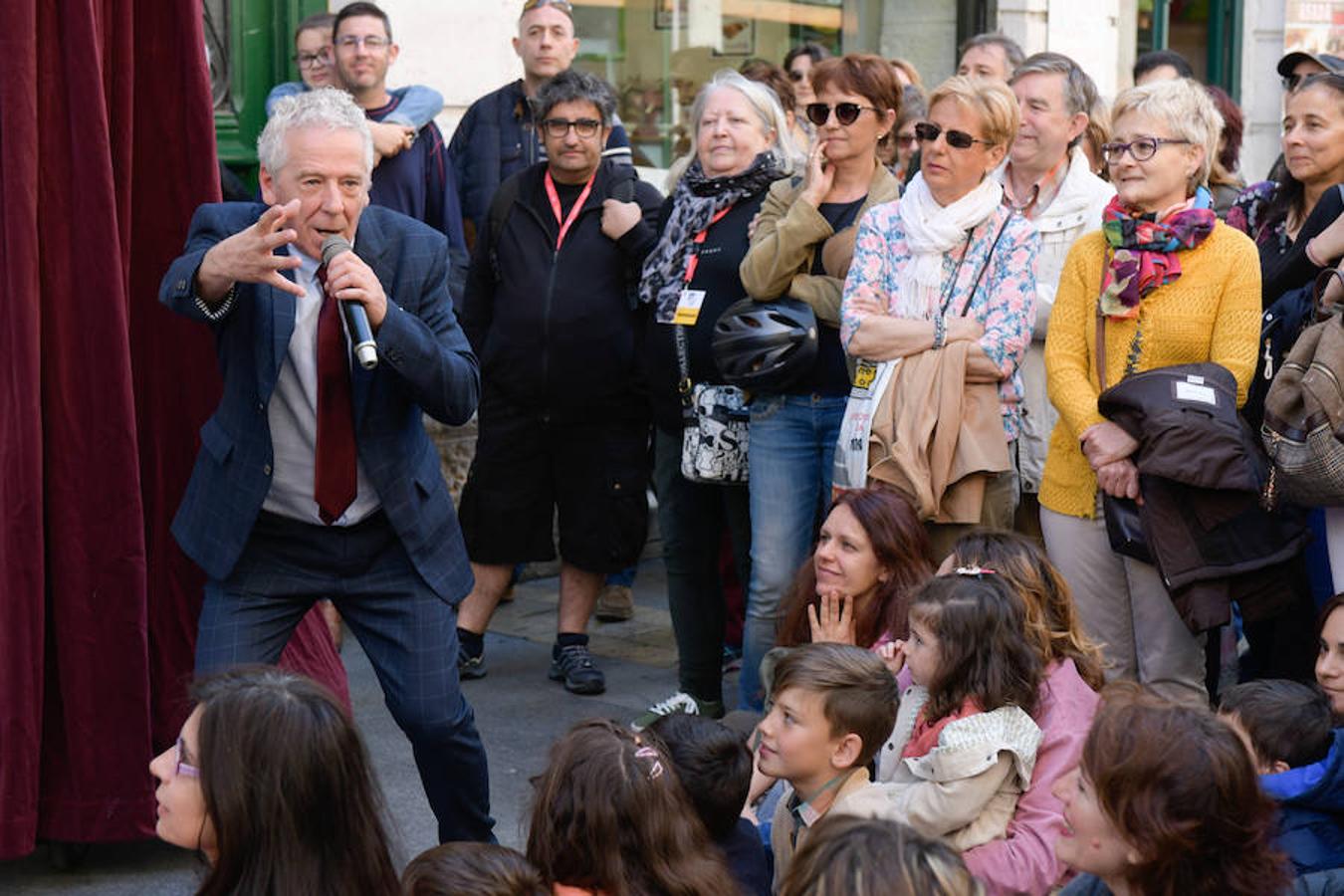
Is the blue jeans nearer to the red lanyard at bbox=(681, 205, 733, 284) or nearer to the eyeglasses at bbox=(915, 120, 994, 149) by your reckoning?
the red lanyard at bbox=(681, 205, 733, 284)

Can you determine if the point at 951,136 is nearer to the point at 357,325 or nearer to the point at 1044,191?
the point at 1044,191

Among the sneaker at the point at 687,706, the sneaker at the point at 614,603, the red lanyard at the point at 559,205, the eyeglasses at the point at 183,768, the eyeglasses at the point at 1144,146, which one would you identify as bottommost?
the sneaker at the point at 614,603

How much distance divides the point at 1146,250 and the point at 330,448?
2.21 meters

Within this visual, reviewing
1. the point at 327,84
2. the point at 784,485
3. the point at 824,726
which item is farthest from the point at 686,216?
the point at 824,726

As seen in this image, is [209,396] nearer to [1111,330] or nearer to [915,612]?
[915,612]

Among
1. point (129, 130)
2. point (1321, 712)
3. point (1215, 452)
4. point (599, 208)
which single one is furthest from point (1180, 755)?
point (599, 208)

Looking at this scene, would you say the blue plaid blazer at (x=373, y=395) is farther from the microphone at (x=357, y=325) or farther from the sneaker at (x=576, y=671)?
the sneaker at (x=576, y=671)

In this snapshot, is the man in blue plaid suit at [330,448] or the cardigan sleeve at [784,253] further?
the cardigan sleeve at [784,253]

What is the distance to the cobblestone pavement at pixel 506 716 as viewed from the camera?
4.68m

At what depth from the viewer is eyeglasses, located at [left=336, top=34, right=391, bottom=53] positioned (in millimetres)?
6789

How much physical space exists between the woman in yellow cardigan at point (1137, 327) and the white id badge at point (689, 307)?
3.71ft

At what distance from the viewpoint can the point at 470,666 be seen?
21.2ft

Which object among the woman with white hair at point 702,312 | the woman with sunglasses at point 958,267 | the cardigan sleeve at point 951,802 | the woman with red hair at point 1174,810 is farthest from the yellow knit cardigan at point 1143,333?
the woman with red hair at point 1174,810

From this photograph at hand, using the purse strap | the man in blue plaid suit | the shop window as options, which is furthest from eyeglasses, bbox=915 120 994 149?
the shop window
